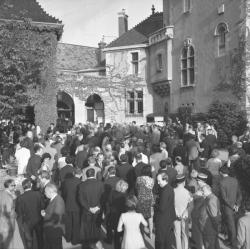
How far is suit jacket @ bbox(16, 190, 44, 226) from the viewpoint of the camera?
796 cm

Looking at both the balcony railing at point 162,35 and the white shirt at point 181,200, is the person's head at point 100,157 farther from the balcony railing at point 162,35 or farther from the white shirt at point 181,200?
the balcony railing at point 162,35

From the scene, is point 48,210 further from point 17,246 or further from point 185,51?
point 185,51

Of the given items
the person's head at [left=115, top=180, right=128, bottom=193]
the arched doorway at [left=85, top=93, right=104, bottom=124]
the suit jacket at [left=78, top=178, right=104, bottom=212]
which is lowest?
the suit jacket at [left=78, top=178, right=104, bottom=212]

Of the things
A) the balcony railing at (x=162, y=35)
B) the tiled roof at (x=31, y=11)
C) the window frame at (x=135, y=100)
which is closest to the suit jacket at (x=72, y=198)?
the tiled roof at (x=31, y=11)

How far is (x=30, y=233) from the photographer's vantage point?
8.16 meters

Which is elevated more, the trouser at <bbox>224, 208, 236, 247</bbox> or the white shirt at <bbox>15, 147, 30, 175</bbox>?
the white shirt at <bbox>15, 147, 30, 175</bbox>

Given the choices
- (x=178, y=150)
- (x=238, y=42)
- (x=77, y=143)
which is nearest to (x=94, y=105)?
(x=238, y=42)

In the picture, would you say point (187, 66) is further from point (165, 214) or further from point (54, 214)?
point (54, 214)

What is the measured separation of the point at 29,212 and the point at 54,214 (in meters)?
0.65

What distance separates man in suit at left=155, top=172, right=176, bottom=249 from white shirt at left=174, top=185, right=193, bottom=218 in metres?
0.15

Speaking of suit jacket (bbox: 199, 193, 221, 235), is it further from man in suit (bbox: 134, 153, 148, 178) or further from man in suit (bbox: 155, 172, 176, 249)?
man in suit (bbox: 134, 153, 148, 178)

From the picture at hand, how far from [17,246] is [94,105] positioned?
1107 inches

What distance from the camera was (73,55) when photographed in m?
43.1

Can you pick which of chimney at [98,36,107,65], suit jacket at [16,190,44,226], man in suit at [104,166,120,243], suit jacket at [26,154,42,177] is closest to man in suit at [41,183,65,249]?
suit jacket at [16,190,44,226]
